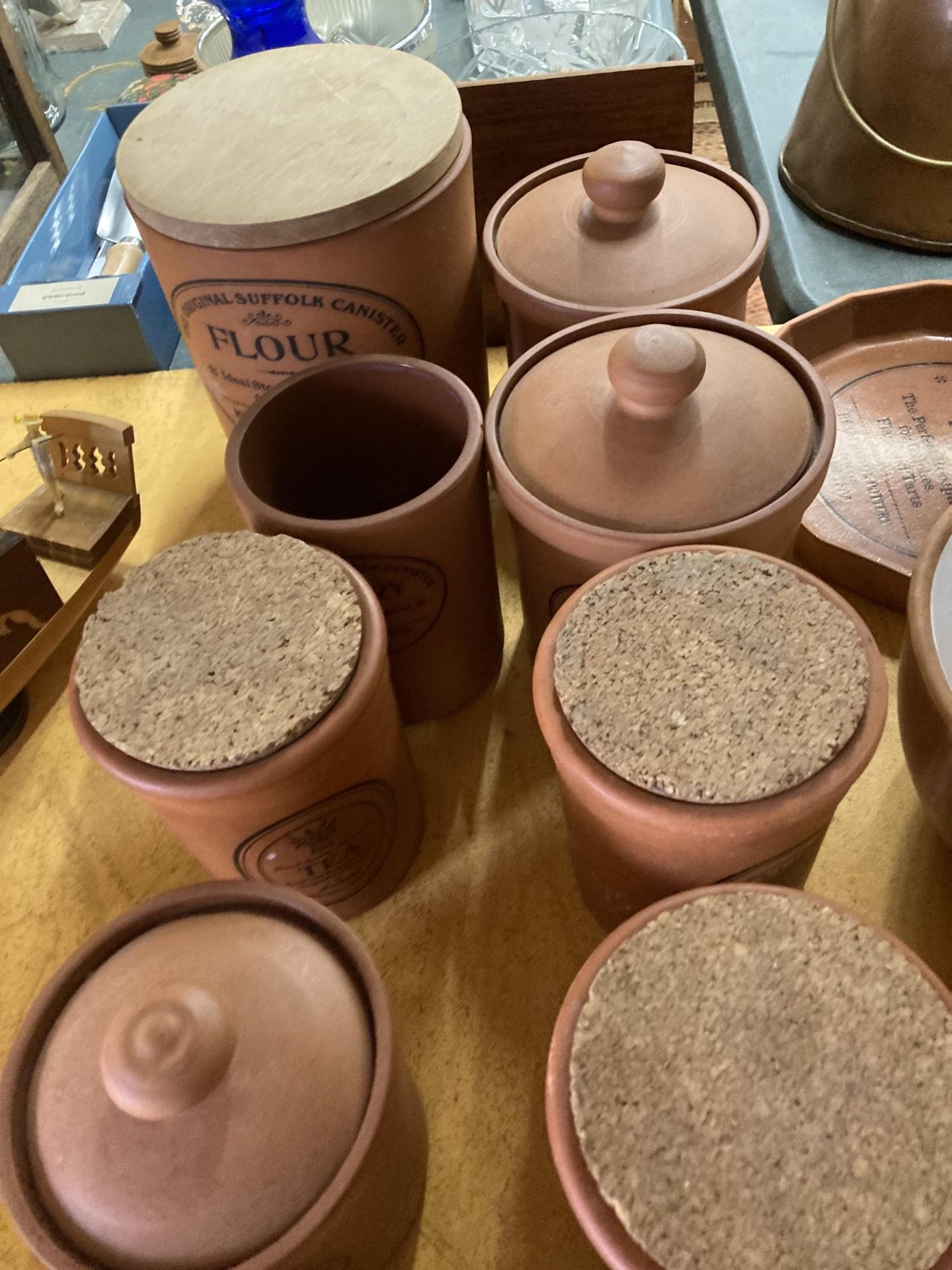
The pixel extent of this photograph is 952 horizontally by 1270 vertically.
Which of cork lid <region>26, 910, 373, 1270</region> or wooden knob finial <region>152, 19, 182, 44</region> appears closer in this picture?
cork lid <region>26, 910, 373, 1270</region>

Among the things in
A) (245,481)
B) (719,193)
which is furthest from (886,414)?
(245,481)

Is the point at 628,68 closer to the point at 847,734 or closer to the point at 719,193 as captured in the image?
the point at 719,193

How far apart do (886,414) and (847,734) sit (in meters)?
0.47

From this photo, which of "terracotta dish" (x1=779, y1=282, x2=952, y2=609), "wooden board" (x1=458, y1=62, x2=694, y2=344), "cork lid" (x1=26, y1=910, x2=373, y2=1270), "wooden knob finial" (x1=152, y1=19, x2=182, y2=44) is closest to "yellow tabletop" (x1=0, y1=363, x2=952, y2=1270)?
"terracotta dish" (x1=779, y1=282, x2=952, y2=609)

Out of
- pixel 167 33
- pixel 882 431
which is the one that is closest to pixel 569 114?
pixel 882 431

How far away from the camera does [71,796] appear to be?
66 centimetres

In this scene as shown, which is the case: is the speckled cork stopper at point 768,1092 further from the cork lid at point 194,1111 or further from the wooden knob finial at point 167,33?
the wooden knob finial at point 167,33

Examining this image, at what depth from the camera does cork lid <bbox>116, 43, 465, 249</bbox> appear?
1.86ft

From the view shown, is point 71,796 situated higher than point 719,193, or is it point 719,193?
point 719,193

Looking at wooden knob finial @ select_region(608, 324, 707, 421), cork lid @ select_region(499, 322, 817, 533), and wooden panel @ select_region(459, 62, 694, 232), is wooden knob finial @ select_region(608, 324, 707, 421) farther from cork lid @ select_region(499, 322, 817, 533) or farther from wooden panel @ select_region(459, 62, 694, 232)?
wooden panel @ select_region(459, 62, 694, 232)

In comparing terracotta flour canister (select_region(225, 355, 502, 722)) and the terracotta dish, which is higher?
terracotta flour canister (select_region(225, 355, 502, 722))

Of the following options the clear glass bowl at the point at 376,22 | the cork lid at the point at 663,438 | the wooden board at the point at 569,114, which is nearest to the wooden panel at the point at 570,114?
the wooden board at the point at 569,114

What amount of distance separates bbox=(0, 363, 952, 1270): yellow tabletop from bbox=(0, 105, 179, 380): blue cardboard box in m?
0.37

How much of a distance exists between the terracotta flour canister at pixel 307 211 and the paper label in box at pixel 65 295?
0.29 m
